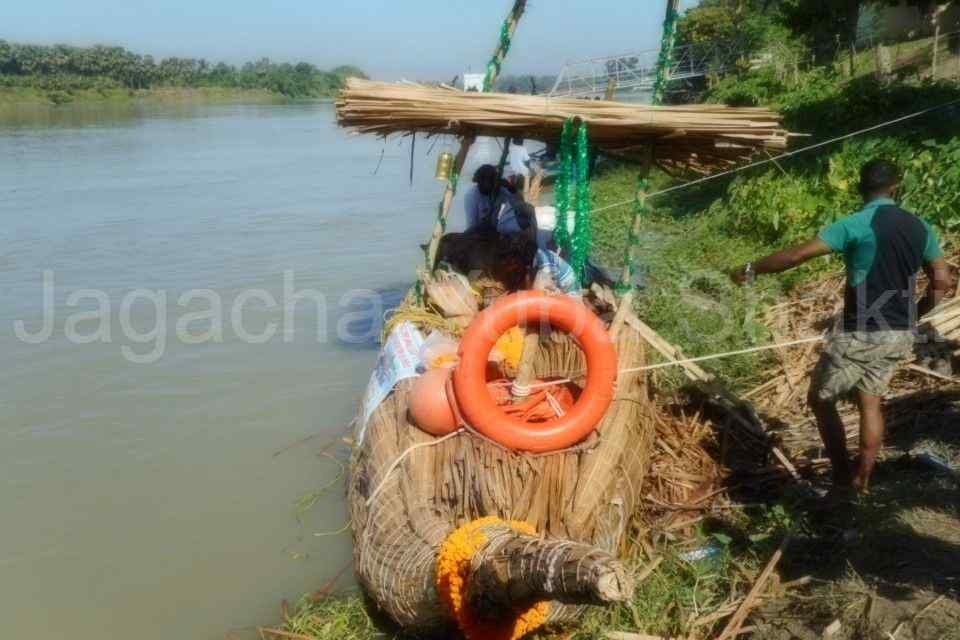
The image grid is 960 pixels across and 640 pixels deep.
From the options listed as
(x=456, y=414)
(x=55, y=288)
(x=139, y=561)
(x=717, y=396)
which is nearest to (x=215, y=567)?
(x=139, y=561)

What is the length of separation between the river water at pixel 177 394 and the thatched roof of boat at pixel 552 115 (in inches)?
115

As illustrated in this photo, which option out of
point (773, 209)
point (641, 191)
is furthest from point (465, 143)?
point (773, 209)

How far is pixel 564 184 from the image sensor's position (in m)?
5.80

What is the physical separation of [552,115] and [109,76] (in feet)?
239

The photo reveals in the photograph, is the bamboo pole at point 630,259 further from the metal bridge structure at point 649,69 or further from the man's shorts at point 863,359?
the metal bridge structure at point 649,69

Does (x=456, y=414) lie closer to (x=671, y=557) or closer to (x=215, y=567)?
(x=671, y=557)

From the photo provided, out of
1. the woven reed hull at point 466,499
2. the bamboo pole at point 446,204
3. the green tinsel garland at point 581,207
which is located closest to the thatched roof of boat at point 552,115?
the green tinsel garland at point 581,207

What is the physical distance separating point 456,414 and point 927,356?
3.58m

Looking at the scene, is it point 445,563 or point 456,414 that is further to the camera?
point 456,414

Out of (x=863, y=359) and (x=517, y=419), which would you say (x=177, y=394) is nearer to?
(x=517, y=419)

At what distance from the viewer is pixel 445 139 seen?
6328 mm

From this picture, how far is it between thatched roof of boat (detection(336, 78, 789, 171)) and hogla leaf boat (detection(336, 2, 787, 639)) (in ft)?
0.04

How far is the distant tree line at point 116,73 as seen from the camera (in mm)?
62188

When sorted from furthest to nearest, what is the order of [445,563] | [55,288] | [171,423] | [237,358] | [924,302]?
[55,288], [237,358], [171,423], [924,302], [445,563]
